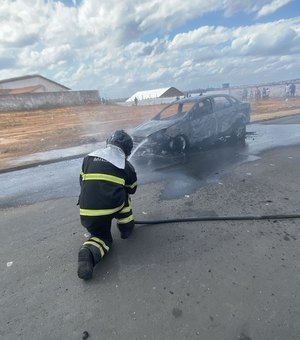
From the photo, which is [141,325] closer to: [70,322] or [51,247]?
[70,322]

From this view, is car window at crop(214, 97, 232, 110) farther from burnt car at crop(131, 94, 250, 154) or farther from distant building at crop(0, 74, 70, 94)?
distant building at crop(0, 74, 70, 94)

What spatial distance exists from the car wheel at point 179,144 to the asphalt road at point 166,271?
2.37 meters

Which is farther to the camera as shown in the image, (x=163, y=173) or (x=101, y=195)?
(x=163, y=173)

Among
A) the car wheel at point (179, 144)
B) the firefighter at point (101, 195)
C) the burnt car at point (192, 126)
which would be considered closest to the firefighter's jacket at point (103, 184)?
the firefighter at point (101, 195)

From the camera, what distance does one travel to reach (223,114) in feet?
29.3

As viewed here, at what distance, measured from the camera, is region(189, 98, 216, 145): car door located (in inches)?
316

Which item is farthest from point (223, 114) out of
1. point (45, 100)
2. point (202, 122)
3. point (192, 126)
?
point (45, 100)

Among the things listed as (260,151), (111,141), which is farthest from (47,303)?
(260,151)

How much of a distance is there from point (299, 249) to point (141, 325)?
2.04 m

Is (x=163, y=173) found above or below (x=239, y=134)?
above

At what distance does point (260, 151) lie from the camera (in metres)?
7.99

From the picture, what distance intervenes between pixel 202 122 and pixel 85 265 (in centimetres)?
627

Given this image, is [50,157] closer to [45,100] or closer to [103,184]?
[103,184]

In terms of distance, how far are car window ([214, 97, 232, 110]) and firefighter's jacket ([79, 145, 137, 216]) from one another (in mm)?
6392
